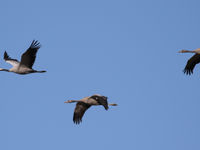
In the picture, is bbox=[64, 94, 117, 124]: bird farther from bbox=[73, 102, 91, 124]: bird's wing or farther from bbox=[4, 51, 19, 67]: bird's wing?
bbox=[4, 51, 19, 67]: bird's wing

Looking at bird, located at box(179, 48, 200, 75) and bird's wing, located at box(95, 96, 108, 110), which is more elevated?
bird, located at box(179, 48, 200, 75)

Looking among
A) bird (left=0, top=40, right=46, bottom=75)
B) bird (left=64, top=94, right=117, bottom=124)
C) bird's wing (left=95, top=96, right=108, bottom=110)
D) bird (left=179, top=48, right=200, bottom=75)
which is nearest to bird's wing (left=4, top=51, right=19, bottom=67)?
bird (left=0, top=40, right=46, bottom=75)

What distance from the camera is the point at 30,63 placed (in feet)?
70.4

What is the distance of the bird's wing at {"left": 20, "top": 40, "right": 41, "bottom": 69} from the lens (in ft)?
69.1

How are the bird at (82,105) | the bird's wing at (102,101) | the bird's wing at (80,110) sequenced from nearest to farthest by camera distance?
the bird's wing at (102,101)
the bird at (82,105)
the bird's wing at (80,110)

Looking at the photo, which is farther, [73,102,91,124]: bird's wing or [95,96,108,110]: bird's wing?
[73,102,91,124]: bird's wing

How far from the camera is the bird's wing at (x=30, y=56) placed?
2106 cm

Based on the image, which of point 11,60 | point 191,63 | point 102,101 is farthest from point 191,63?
point 11,60

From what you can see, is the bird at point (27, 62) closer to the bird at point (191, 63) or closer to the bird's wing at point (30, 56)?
the bird's wing at point (30, 56)

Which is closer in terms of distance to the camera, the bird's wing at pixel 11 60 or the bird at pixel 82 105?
the bird at pixel 82 105

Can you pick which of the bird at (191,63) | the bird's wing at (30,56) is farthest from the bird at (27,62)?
the bird at (191,63)

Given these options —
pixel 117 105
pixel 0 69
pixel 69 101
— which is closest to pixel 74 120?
pixel 69 101

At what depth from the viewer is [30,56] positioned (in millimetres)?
21234

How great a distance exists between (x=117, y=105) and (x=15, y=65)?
5480mm
